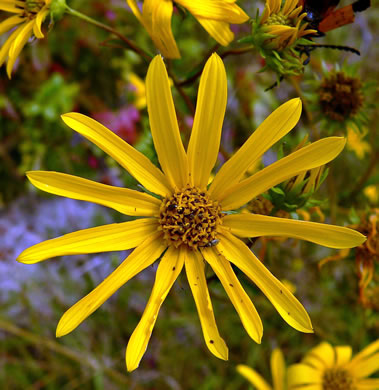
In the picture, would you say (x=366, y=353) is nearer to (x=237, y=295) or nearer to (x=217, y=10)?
(x=237, y=295)

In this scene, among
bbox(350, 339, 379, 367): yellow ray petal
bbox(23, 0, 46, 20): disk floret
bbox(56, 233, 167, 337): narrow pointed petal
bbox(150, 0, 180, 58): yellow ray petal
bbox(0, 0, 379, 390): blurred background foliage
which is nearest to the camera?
bbox(56, 233, 167, 337): narrow pointed petal

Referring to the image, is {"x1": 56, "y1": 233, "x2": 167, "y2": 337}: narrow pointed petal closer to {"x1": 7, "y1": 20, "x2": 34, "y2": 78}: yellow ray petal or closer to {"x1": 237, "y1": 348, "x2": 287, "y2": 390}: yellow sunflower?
{"x1": 7, "y1": 20, "x2": 34, "y2": 78}: yellow ray petal

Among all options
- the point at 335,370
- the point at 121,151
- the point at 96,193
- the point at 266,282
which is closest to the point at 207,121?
the point at 121,151

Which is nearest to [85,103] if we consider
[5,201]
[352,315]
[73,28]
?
[73,28]

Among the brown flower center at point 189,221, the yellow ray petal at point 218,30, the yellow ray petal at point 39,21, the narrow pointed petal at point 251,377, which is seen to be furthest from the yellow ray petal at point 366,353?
the yellow ray petal at point 39,21

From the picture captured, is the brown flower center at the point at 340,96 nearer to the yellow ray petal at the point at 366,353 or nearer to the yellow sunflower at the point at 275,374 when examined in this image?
the yellow ray petal at the point at 366,353

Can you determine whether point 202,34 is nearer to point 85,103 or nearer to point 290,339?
point 85,103

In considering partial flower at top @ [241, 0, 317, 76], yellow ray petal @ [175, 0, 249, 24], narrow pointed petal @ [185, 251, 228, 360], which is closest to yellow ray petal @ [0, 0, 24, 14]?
yellow ray petal @ [175, 0, 249, 24]

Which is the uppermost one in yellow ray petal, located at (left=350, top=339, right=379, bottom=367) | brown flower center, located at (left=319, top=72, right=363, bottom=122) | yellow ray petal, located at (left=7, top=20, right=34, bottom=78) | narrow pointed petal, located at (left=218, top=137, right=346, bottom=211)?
brown flower center, located at (left=319, top=72, right=363, bottom=122)
